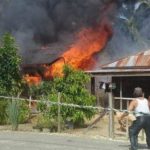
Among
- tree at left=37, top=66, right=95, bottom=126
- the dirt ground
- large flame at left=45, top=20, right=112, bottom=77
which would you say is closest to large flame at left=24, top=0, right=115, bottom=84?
large flame at left=45, top=20, right=112, bottom=77

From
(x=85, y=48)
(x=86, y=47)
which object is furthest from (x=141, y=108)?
(x=86, y=47)

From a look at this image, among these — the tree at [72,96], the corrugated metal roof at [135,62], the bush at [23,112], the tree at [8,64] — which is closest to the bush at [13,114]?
the bush at [23,112]

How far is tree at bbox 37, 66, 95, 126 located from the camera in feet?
57.2

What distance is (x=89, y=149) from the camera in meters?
12.8

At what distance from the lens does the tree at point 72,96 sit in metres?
17.4

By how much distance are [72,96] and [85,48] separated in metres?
13.4

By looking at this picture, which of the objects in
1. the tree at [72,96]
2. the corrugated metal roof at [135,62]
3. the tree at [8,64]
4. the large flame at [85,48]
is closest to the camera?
the tree at [72,96]

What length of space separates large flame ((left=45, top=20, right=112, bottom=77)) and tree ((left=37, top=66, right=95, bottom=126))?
841 cm

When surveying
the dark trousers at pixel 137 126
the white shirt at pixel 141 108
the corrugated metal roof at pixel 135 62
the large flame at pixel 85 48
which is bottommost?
the dark trousers at pixel 137 126

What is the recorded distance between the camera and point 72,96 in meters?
17.8

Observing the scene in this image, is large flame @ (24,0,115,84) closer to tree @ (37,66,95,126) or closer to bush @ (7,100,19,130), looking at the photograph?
tree @ (37,66,95,126)

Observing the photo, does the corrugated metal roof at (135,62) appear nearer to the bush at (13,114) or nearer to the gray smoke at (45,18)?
the bush at (13,114)

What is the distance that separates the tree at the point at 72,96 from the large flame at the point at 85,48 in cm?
841

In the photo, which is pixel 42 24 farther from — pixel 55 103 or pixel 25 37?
pixel 55 103
